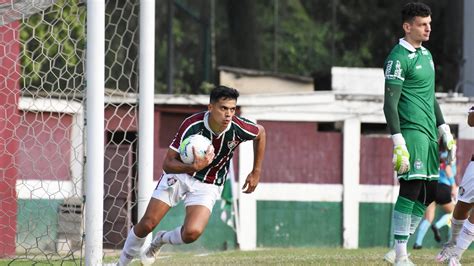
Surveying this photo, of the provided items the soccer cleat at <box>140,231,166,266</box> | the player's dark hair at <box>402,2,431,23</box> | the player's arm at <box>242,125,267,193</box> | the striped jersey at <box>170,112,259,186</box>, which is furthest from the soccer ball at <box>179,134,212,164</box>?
the player's dark hair at <box>402,2,431,23</box>

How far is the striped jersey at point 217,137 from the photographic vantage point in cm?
890

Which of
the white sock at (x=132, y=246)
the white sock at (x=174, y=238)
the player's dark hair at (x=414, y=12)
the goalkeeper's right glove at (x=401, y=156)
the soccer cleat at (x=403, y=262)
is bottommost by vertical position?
the soccer cleat at (x=403, y=262)

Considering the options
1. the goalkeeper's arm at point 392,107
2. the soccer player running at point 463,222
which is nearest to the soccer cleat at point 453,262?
the soccer player running at point 463,222

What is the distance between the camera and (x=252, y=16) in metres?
31.8

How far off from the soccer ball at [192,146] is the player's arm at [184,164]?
35mm

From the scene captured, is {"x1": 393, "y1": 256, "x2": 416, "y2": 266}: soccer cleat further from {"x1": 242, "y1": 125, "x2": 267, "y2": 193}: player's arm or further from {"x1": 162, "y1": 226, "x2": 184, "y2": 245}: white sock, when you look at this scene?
{"x1": 162, "y1": 226, "x2": 184, "y2": 245}: white sock

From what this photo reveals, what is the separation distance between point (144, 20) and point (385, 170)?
495 inches

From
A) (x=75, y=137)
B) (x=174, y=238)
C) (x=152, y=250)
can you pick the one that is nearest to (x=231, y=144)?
(x=174, y=238)

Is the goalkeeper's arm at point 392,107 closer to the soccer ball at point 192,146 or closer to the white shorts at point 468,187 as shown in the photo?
the white shorts at point 468,187

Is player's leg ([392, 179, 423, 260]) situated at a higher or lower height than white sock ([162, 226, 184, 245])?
higher

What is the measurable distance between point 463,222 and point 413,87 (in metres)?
1.57

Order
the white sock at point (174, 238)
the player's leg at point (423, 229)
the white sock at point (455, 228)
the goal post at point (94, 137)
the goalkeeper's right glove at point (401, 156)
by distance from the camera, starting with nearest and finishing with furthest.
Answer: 1. the goalkeeper's right glove at point (401, 156)
2. the white sock at point (174, 238)
3. the goal post at point (94, 137)
4. the white sock at point (455, 228)
5. the player's leg at point (423, 229)

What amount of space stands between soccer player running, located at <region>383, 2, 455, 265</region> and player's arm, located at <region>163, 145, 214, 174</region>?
1520mm

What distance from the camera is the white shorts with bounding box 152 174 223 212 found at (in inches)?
351
